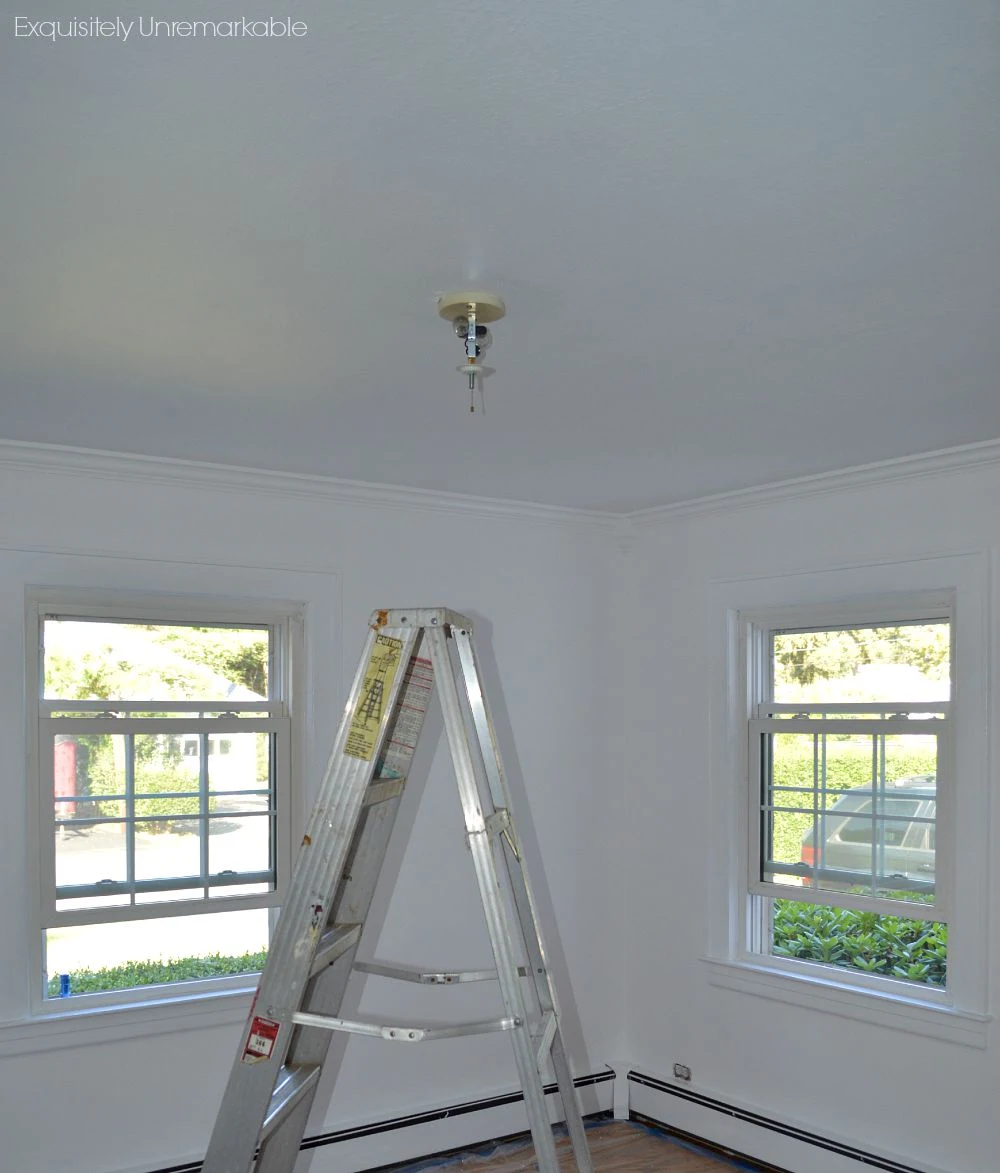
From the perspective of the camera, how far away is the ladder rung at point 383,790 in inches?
102

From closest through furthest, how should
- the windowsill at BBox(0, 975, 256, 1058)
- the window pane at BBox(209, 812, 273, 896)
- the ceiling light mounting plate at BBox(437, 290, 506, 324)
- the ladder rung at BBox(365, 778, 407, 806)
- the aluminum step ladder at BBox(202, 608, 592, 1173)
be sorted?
the ceiling light mounting plate at BBox(437, 290, 506, 324) → the aluminum step ladder at BBox(202, 608, 592, 1173) → the ladder rung at BBox(365, 778, 407, 806) → the windowsill at BBox(0, 975, 256, 1058) → the window pane at BBox(209, 812, 273, 896)

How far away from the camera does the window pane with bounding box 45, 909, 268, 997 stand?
3.86 meters

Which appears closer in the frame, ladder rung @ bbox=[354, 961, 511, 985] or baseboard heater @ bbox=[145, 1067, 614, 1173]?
ladder rung @ bbox=[354, 961, 511, 985]

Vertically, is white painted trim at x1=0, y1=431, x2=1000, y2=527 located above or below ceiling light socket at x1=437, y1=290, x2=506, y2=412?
below

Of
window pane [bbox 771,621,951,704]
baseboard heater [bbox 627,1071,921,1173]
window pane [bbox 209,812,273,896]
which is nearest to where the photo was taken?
baseboard heater [bbox 627,1071,921,1173]

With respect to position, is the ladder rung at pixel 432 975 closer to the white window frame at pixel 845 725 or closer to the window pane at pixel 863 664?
the white window frame at pixel 845 725

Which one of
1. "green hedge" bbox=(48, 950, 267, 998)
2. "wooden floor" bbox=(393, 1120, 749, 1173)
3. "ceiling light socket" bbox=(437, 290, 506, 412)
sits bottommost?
"wooden floor" bbox=(393, 1120, 749, 1173)

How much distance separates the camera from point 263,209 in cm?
193

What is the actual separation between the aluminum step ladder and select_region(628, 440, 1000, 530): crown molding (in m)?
2.06

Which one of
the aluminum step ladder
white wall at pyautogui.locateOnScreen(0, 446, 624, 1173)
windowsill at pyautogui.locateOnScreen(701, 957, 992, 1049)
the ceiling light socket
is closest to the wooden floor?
white wall at pyautogui.locateOnScreen(0, 446, 624, 1173)

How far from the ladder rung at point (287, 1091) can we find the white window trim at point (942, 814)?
87.9 inches

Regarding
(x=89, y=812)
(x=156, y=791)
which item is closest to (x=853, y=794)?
(x=156, y=791)

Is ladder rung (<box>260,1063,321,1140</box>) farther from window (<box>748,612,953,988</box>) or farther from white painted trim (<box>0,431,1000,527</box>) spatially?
window (<box>748,612,953,988</box>)

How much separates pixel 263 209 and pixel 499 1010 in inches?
143
